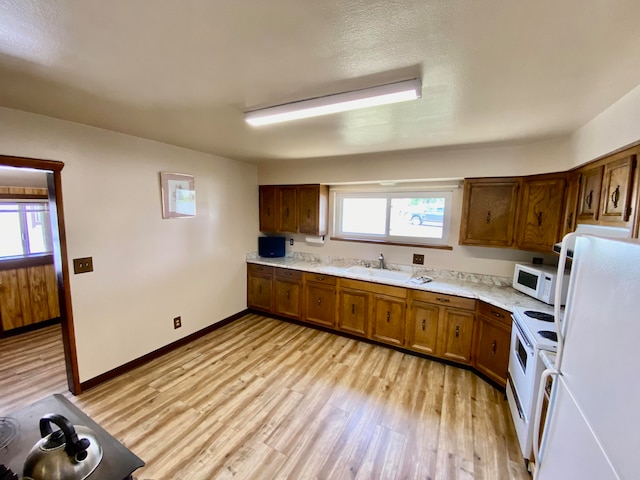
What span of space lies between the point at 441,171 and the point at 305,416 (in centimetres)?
281

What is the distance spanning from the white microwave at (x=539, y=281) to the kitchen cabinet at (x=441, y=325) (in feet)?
1.63

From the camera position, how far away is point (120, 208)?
2.58 m

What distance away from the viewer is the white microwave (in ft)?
7.53

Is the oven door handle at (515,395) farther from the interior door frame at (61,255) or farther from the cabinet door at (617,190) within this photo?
the interior door frame at (61,255)

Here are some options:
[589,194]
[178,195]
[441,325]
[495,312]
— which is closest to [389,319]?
[441,325]

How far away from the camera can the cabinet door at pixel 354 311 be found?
335cm

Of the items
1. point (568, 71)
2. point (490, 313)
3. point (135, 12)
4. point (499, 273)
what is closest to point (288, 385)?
point (490, 313)

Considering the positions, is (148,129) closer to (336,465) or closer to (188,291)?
(188,291)

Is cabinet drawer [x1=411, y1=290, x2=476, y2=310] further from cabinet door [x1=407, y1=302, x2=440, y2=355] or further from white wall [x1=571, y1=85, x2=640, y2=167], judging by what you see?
white wall [x1=571, y1=85, x2=640, y2=167]

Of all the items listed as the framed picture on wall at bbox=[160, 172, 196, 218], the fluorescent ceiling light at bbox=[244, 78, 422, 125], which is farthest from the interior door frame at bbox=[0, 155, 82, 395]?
the fluorescent ceiling light at bbox=[244, 78, 422, 125]

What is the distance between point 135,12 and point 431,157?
290 centimetres

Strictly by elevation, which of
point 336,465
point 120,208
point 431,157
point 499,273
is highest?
point 431,157

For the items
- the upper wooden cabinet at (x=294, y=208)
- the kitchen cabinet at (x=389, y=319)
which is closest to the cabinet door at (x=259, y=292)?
the upper wooden cabinet at (x=294, y=208)

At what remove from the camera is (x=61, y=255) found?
220 cm
